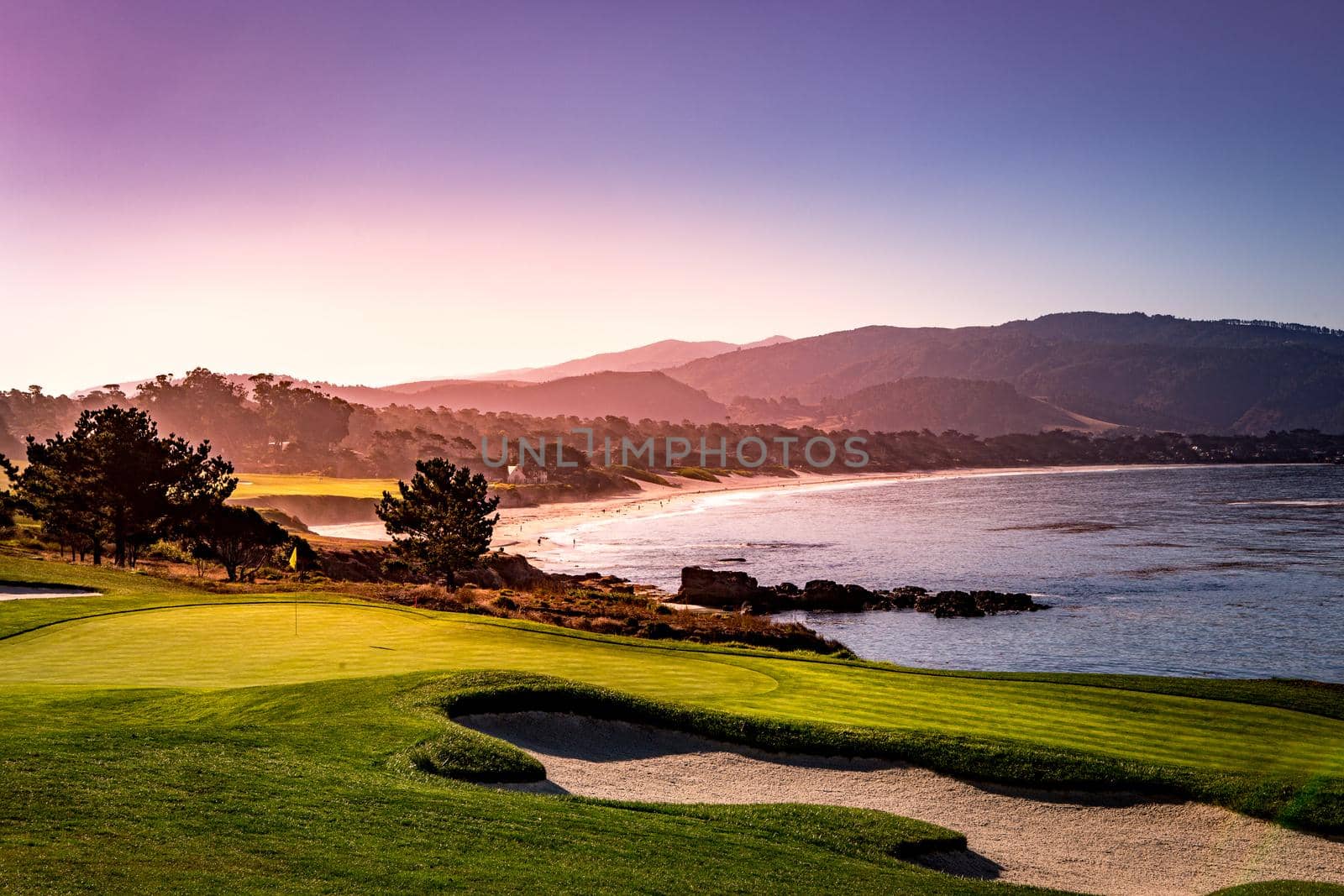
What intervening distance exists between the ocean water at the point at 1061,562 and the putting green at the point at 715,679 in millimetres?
13862

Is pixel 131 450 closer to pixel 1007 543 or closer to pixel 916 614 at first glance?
pixel 916 614

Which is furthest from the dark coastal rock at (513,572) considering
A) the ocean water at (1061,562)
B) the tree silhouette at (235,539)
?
the tree silhouette at (235,539)

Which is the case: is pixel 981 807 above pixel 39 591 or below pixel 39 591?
below

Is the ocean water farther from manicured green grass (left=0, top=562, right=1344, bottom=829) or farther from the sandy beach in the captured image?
manicured green grass (left=0, top=562, right=1344, bottom=829)

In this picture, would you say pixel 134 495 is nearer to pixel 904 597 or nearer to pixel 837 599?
pixel 837 599

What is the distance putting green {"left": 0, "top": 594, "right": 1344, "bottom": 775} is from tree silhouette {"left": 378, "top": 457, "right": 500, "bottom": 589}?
17794 millimetres

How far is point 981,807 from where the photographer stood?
12281 mm

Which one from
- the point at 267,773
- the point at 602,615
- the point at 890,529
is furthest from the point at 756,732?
the point at 890,529

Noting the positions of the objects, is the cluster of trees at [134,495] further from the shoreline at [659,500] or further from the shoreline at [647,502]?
the shoreline at [659,500]

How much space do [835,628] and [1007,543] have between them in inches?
1532

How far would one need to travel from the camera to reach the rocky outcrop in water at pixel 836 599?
145 feet

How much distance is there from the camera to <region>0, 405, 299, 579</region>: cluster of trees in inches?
1618

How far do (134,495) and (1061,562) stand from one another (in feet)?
181

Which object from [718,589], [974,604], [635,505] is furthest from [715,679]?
[635,505]
